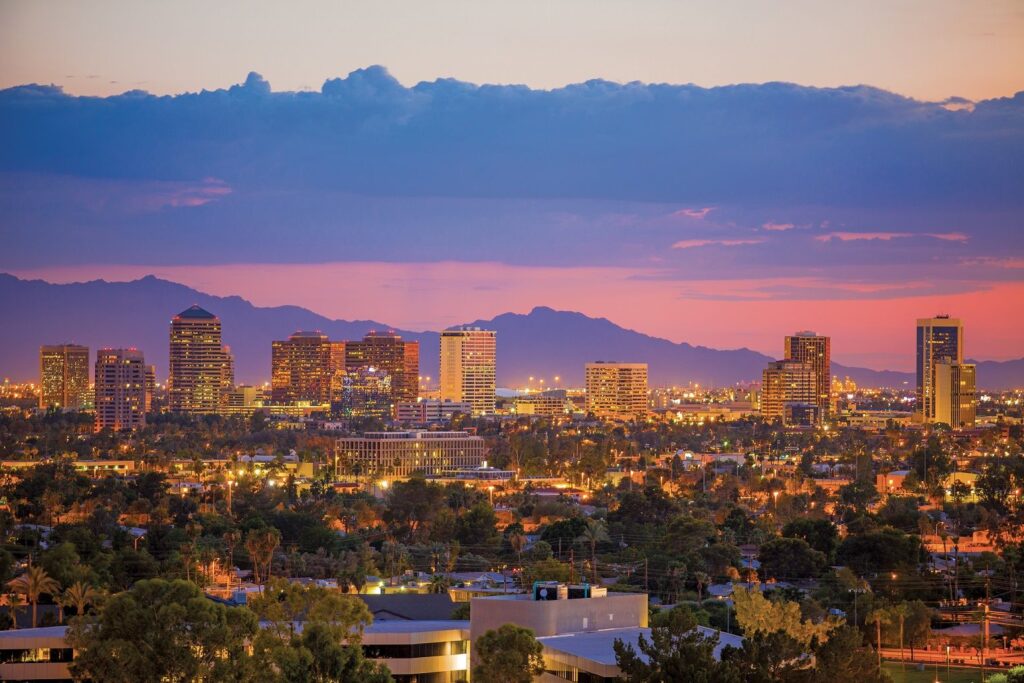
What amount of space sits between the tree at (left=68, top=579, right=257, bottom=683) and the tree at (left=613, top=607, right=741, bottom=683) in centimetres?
910

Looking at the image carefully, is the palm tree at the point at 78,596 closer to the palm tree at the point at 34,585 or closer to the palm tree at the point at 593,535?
the palm tree at the point at 34,585

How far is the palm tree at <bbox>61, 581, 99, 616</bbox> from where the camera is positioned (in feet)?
177

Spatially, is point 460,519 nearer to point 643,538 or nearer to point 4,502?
point 643,538

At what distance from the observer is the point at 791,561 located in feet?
246

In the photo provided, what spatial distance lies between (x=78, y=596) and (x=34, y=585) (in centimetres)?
298

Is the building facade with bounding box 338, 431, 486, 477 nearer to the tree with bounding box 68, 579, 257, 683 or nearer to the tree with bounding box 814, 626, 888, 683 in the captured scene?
the tree with bounding box 68, 579, 257, 683

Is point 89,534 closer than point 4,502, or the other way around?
point 89,534

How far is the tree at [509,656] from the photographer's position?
4069 centimetres

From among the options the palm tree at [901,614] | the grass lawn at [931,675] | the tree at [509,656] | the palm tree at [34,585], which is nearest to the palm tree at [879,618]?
the palm tree at [901,614]

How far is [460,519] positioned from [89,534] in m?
23.9

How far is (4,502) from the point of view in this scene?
9900cm

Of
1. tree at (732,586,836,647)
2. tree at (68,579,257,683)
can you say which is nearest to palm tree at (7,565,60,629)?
tree at (68,579,257,683)

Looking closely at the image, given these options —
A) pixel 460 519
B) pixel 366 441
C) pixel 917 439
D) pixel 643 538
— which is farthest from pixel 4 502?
pixel 917 439

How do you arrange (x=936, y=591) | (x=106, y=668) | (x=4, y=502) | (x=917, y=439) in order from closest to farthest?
(x=106, y=668) → (x=936, y=591) → (x=4, y=502) → (x=917, y=439)
